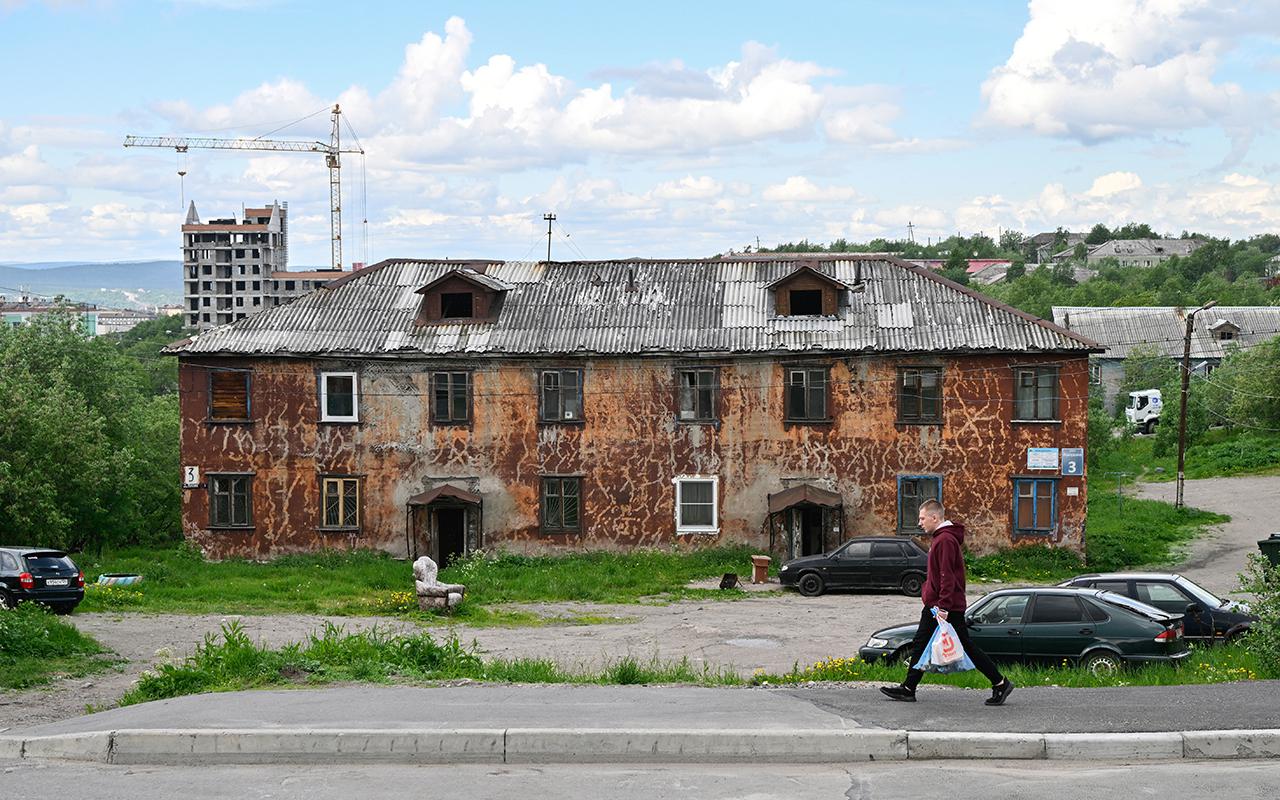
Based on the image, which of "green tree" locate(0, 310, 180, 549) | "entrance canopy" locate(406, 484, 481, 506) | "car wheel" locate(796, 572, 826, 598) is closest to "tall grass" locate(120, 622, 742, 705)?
"car wheel" locate(796, 572, 826, 598)

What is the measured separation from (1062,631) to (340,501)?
2132 centimetres

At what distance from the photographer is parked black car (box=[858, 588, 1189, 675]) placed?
16672mm

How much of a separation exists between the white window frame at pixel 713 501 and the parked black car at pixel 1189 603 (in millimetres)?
12692

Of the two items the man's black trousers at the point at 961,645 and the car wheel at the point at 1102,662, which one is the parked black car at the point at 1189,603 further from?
the man's black trousers at the point at 961,645

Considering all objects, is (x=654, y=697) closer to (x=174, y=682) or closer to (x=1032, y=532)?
(x=174, y=682)

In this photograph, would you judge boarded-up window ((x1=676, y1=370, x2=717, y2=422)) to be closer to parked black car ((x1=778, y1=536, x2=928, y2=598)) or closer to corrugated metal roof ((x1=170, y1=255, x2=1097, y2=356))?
corrugated metal roof ((x1=170, y1=255, x2=1097, y2=356))

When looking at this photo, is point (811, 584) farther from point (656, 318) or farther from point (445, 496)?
point (445, 496)

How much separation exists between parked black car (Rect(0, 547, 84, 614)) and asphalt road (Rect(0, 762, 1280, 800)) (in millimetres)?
14071

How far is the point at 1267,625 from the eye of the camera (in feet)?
47.0

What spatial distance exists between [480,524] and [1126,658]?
1976 centimetres

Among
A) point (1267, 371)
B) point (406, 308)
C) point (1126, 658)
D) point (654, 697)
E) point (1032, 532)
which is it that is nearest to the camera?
point (654, 697)

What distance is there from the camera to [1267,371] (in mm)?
57719

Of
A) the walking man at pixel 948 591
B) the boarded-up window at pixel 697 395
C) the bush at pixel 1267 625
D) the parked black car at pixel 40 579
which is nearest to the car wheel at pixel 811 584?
the boarded-up window at pixel 697 395

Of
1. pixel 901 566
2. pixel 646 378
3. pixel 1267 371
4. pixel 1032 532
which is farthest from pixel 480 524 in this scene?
pixel 1267 371
